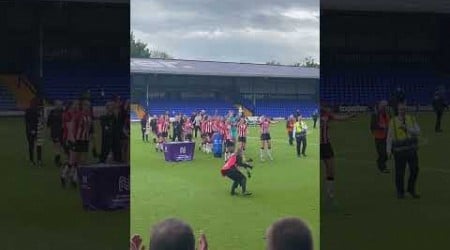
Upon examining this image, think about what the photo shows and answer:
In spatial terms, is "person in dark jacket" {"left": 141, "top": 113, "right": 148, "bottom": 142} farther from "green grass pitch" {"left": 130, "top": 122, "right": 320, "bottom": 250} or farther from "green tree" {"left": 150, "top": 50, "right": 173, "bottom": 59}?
"green tree" {"left": 150, "top": 50, "right": 173, "bottom": 59}

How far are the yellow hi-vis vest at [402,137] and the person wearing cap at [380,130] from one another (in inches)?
3.2

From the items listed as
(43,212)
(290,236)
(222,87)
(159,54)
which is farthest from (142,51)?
(43,212)

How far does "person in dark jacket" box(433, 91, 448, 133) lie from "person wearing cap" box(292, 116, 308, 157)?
2.27 m

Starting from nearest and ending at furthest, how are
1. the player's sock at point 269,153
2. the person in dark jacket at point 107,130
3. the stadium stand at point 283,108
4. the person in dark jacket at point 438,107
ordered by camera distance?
1. the player's sock at point 269,153
2. the stadium stand at point 283,108
3. the person in dark jacket at point 107,130
4. the person in dark jacket at point 438,107

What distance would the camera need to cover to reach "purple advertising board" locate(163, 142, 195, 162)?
431 cm

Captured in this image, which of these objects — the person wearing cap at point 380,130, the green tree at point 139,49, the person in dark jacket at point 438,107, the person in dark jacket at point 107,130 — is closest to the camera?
the green tree at point 139,49

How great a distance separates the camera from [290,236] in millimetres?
4273

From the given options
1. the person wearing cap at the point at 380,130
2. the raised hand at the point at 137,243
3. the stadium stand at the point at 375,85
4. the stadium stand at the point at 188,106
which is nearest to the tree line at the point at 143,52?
the stadium stand at the point at 188,106

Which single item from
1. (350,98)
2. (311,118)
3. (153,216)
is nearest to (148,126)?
(153,216)

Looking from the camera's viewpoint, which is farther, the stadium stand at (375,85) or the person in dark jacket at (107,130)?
the stadium stand at (375,85)

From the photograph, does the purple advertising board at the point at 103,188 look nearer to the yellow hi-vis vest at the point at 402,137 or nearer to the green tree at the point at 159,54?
the green tree at the point at 159,54

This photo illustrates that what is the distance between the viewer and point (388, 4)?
5.69 metres

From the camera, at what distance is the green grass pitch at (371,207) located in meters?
5.71

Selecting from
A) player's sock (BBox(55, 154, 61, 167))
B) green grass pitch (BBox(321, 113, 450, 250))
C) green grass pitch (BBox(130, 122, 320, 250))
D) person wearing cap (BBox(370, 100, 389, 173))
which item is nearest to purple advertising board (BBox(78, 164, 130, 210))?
player's sock (BBox(55, 154, 61, 167))
